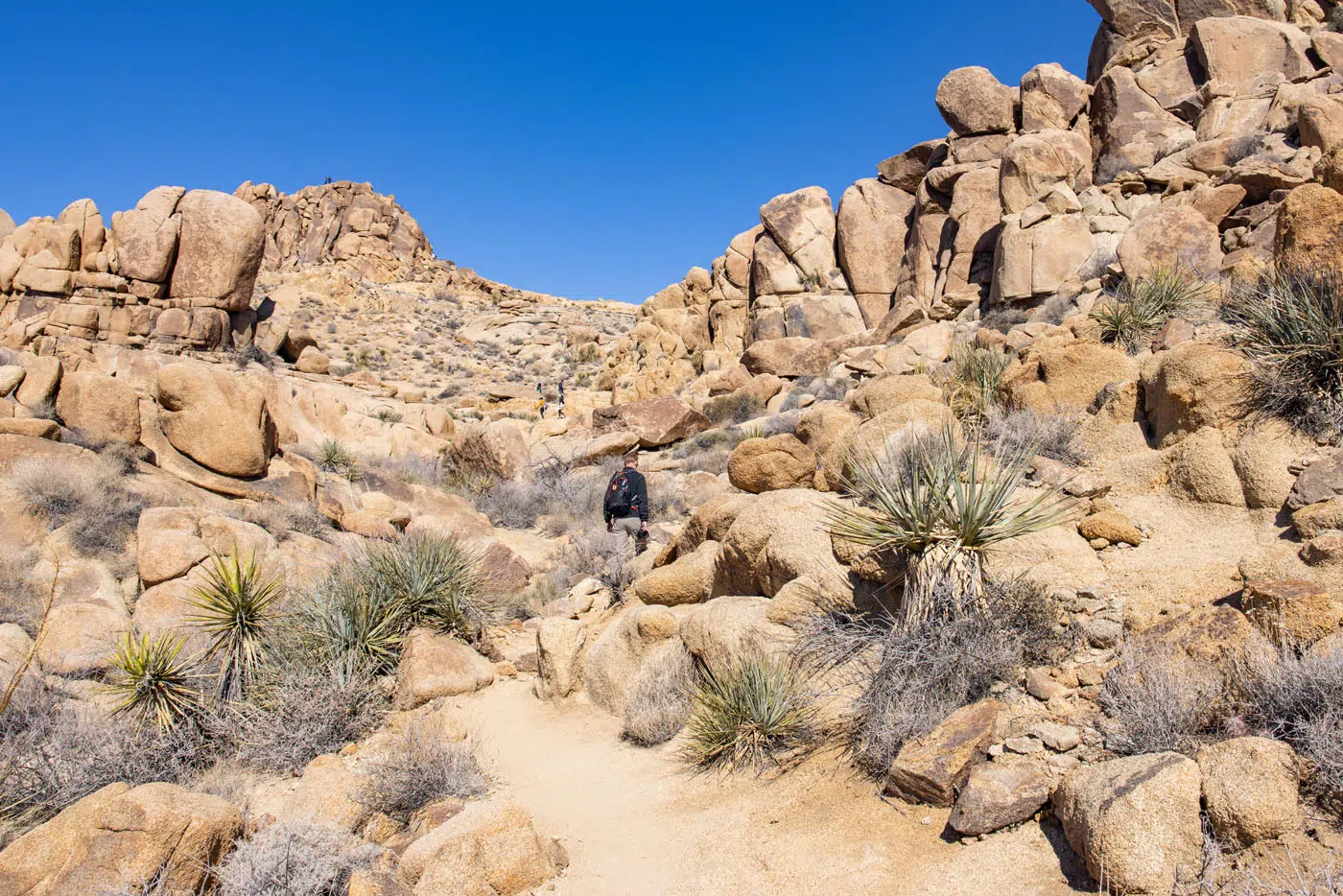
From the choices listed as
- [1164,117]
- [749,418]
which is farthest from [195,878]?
[1164,117]

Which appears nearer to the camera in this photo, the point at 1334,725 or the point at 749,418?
the point at 1334,725

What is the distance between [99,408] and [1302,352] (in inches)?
524

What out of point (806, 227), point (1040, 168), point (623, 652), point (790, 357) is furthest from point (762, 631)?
point (806, 227)

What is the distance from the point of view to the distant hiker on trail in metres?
10.8

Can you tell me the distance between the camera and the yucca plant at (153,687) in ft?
19.2

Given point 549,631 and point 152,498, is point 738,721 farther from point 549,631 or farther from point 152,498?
point 152,498

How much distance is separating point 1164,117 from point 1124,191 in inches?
176

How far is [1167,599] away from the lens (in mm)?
4570

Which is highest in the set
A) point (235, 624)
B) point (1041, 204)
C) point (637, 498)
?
point (1041, 204)

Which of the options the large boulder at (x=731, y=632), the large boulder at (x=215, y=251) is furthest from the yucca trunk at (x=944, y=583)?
the large boulder at (x=215, y=251)

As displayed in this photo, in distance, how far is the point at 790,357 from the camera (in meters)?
22.8

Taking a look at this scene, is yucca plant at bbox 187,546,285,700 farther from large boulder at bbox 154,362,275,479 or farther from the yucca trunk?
the yucca trunk

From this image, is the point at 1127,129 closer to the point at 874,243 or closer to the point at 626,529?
the point at 874,243

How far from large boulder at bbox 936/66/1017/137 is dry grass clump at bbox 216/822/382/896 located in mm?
25193
